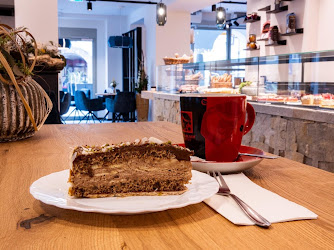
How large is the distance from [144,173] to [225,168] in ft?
0.75

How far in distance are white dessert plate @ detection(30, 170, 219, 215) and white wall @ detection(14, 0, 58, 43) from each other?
524 centimetres

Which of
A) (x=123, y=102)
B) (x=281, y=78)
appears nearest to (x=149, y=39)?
(x=123, y=102)

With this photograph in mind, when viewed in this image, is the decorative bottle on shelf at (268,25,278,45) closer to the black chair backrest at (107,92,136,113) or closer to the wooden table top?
the black chair backrest at (107,92,136,113)

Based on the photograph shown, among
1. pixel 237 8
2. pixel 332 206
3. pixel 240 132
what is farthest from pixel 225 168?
pixel 237 8

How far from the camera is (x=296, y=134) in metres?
2.59

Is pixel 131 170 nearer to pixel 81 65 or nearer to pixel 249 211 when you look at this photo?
pixel 249 211

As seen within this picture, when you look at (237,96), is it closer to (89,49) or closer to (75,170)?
(75,170)

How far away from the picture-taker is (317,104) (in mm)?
2461

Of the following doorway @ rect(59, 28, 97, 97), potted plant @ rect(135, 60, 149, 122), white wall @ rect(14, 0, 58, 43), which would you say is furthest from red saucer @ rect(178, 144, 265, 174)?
doorway @ rect(59, 28, 97, 97)

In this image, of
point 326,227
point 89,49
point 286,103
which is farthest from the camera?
point 89,49

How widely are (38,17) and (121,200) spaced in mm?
5500

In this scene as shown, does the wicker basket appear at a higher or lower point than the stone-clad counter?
higher

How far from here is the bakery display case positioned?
2.46m

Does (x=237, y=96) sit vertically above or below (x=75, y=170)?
above
